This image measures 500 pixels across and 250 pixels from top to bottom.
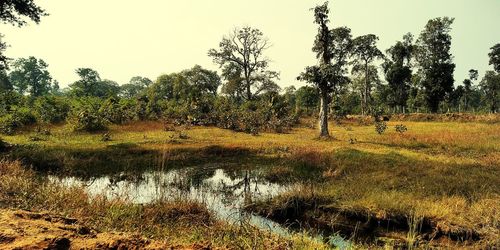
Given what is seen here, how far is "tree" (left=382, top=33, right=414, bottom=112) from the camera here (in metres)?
63.0

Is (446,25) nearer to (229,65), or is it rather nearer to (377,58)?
(377,58)

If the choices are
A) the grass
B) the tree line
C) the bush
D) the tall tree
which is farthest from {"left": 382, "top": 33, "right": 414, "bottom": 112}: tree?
the grass

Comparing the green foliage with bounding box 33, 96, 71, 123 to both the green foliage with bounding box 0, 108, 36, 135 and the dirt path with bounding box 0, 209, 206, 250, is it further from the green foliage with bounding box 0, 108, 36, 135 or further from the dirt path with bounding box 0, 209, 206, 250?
the dirt path with bounding box 0, 209, 206, 250

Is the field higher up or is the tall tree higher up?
the tall tree

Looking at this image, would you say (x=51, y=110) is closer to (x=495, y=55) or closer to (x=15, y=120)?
(x=15, y=120)

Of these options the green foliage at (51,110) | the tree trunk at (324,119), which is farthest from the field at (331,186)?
the green foliage at (51,110)

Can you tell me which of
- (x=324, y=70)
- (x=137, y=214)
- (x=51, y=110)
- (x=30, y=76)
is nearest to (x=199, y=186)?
(x=137, y=214)

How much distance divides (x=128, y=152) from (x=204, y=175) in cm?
616

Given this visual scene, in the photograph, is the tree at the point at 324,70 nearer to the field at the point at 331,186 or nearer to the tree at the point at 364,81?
the field at the point at 331,186

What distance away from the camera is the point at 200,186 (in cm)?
1356

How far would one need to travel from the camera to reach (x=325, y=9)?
27.5 metres

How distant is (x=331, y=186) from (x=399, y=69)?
5592 cm

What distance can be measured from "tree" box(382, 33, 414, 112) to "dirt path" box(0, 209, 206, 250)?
64309 mm

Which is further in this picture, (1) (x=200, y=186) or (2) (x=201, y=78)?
(2) (x=201, y=78)
